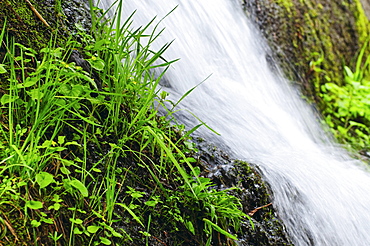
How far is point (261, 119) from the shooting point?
2.97 meters

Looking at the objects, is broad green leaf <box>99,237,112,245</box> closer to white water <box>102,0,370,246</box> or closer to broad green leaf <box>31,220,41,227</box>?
broad green leaf <box>31,220,41,227</box>

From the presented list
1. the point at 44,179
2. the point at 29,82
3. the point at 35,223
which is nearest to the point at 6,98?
the point at 29,82

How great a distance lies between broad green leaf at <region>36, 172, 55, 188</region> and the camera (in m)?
1.40

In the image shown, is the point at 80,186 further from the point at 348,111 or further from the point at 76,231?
the point at 348,111

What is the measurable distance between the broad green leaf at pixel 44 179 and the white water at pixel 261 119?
107 cm

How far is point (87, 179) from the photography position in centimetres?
165

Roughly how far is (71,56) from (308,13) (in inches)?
132

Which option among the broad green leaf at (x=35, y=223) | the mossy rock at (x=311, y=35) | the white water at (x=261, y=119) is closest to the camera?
the broad green leaf at (x=35, y=223)

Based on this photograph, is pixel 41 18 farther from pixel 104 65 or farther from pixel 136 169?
pixel 136 169

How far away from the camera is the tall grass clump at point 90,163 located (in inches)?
55.7

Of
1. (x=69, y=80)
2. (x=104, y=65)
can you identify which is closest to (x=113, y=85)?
(x=104, y=65)

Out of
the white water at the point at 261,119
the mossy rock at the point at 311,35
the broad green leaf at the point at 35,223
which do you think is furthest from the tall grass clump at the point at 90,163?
the mossy rock at the point at 311,35

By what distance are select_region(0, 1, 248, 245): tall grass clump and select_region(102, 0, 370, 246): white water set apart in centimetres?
54

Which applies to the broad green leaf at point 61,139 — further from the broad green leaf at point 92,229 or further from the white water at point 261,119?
the white water at point 261,119
